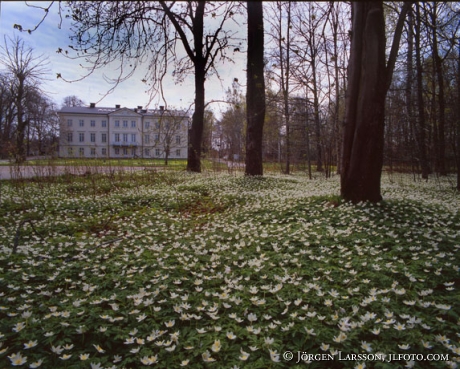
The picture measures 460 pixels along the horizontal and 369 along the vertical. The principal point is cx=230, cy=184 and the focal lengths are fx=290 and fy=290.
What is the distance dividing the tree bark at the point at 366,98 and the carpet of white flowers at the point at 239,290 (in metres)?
0.57

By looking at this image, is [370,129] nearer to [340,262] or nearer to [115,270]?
[340,262]

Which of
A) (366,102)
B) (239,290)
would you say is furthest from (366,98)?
(239,290)

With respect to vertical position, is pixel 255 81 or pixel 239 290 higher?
pixel 255 81

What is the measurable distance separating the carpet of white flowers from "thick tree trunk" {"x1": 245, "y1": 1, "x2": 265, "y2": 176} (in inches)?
226

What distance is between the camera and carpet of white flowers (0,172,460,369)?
215 cm

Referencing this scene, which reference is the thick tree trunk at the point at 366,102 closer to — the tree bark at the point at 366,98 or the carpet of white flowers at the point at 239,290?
the tree bark at the point at 366,98

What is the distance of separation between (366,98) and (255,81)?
19.5 ft

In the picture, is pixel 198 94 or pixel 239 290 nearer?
pixel 239 290

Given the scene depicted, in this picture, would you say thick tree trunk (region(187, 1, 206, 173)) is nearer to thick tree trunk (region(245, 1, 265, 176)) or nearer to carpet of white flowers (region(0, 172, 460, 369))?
thick tree trunk (region(245, 1, 265, 176))

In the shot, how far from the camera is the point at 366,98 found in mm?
5457
